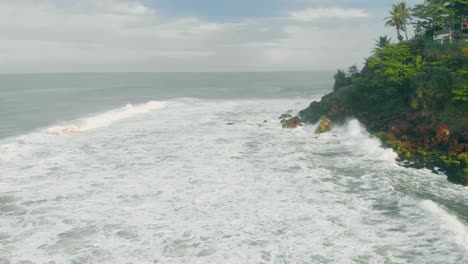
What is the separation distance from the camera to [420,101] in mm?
30609

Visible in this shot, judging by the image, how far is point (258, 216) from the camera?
17844 mm

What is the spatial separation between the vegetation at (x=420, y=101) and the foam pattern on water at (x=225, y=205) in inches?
78.1

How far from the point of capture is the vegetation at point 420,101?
25.9m

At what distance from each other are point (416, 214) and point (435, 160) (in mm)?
8895

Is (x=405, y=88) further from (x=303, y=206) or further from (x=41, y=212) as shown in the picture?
(x=41, y=212)

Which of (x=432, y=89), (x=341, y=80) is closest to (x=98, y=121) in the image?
(x=341, y=80)

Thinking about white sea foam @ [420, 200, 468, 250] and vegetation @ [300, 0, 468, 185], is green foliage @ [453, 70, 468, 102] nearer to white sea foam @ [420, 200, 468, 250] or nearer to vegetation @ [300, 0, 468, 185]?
vegetation @ [300, 0, 468, 185]

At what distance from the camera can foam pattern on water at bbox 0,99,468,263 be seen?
14609 millimetres

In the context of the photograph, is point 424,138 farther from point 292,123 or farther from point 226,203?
point 226,203

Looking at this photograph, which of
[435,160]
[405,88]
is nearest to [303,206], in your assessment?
[435,160]

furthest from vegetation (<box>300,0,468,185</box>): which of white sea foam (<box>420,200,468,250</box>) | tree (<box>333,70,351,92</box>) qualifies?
white sea foam (<box>420,200,468,250</box>)

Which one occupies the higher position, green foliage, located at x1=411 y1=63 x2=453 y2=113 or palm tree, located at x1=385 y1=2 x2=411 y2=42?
palm tree, located at x1=385 y1=2 x2=411 y2=42

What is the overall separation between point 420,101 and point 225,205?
826 inches

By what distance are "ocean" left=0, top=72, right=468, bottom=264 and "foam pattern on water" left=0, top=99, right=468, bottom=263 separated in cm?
7
